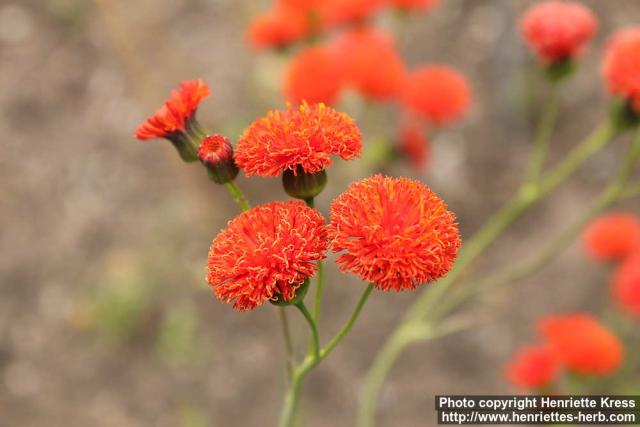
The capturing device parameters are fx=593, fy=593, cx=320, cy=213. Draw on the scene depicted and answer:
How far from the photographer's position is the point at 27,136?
4832 mm

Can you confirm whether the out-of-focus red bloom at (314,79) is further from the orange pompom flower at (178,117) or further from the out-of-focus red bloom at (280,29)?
the orange pompom flower at (178,117)

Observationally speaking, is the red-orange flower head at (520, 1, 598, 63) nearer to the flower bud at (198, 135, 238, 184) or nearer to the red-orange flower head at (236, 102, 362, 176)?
the red-orange flower head at (236, 102, 362, 176)

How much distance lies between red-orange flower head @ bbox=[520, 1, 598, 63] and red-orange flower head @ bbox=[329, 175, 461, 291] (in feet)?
4.02

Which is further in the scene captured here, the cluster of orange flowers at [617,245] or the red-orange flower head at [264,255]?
the cluster of orange flowers at [617,245]

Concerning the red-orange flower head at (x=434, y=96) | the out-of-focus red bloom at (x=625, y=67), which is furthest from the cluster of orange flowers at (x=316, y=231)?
the red-orange flower head at (x=434, y=96)

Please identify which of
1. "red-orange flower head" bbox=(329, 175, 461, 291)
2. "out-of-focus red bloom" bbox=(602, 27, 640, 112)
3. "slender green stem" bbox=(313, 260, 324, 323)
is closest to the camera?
"red-orange flower head" bbox=(329, 175, 461, 291)

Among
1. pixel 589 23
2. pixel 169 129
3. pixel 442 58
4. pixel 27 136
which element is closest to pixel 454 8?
pixel 442 58

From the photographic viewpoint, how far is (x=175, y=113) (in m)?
1.31

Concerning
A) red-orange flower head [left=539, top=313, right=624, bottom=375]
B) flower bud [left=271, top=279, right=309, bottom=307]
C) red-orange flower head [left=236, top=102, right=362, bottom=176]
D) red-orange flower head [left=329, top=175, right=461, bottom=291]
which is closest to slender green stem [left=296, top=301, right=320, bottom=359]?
flower bud [left=271, top=279, right=309, bottom=307]

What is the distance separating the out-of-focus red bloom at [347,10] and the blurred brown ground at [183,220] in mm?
386

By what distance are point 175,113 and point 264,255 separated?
43 cm

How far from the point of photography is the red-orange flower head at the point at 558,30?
202cm

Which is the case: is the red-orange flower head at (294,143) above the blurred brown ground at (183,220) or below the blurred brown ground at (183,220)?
below

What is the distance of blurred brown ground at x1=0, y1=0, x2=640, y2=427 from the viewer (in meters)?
3.65
